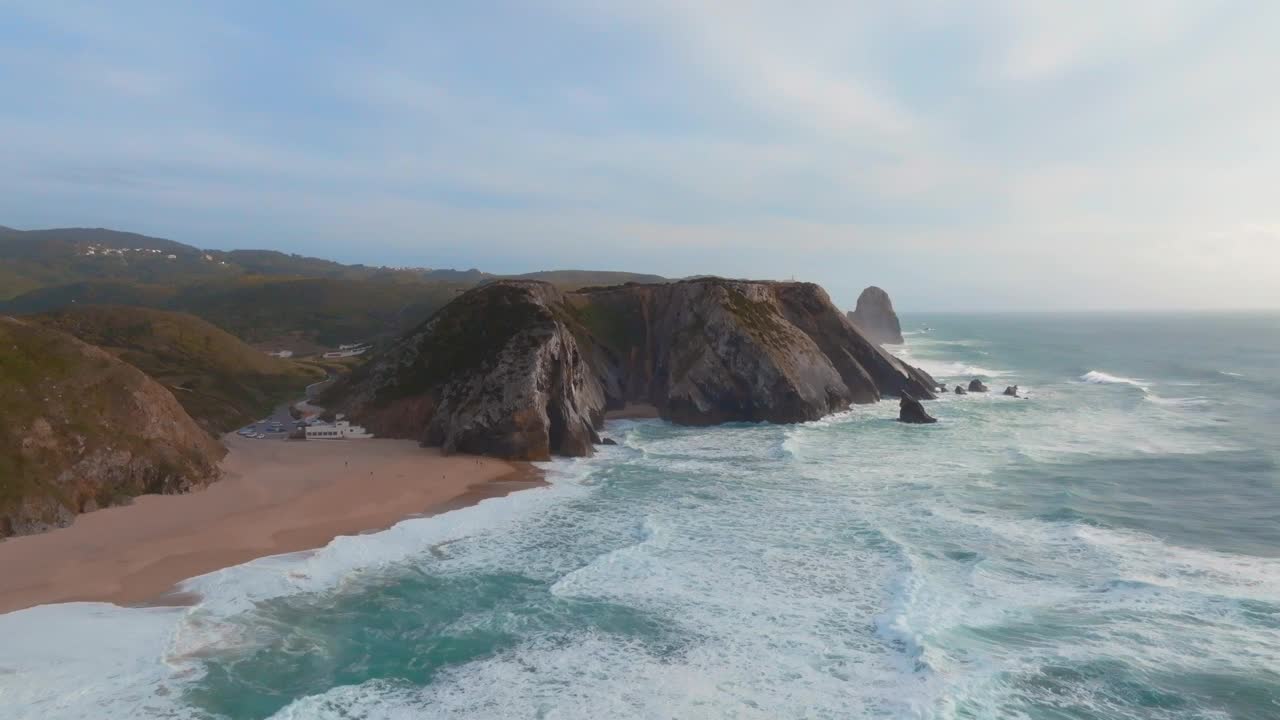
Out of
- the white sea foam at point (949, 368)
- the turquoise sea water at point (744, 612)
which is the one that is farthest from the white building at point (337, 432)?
the white sea foam at point (949, 368)

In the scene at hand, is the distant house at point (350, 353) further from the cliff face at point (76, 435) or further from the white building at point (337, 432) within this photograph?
the cliff face at point (76, 435)

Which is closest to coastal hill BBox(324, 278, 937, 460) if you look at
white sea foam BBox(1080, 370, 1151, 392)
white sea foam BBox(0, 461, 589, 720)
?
white sea foam BBox(0, 461, 589, 720)

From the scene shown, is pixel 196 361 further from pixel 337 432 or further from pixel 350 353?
pixel 350 353

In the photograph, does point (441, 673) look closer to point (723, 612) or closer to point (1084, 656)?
point (723, 612)

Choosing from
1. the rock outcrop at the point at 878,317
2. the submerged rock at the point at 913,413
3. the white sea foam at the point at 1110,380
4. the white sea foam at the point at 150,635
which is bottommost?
the white sea foam at the point at 150,635

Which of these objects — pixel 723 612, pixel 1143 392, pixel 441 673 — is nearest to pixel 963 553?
pixel 723 612

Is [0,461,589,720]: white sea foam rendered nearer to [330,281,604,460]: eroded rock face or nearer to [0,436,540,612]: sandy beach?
[0,436,540,612]: sandy beach

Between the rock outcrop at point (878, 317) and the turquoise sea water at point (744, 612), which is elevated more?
the rock outcrop at point (878, 317)

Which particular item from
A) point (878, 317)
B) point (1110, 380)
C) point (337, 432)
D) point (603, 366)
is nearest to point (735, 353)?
point (603, 366)
